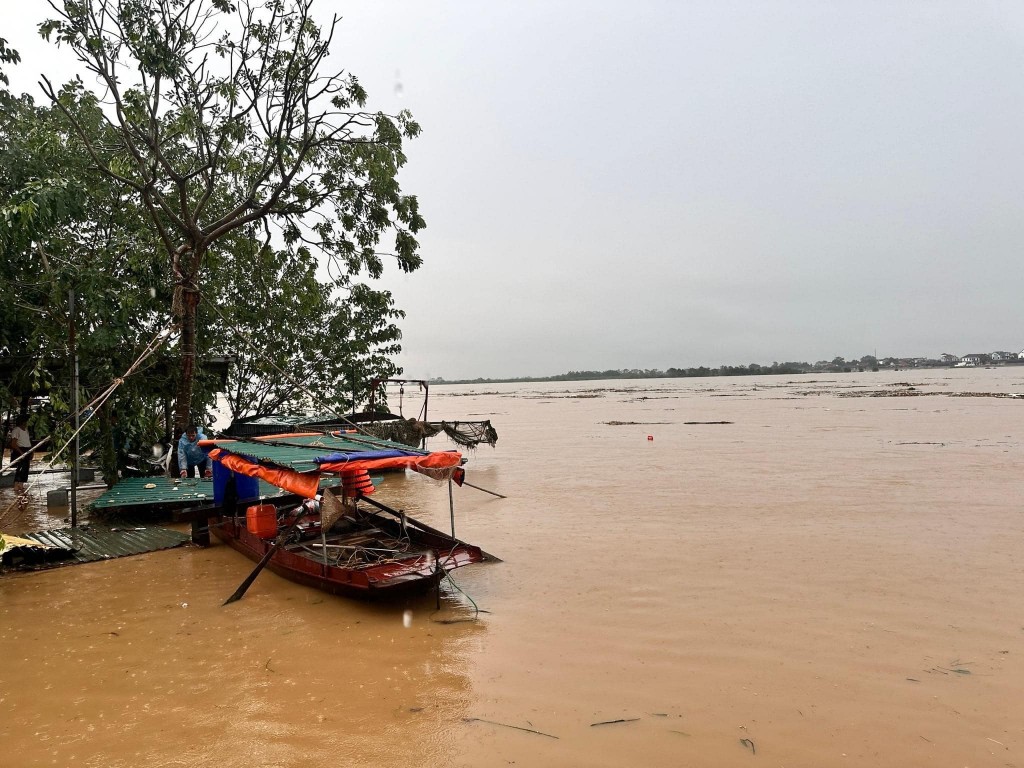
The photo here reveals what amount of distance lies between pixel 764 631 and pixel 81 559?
28.1 ft

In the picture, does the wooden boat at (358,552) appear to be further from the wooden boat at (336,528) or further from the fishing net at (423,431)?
the fishing net at (423,431)

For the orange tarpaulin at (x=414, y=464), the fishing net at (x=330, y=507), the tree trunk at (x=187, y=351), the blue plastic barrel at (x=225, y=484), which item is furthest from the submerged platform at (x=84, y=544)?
the orange tarpaulin at (x=414, y=464)

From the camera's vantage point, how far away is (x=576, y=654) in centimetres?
553

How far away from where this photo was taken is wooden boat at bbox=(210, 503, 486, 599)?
6320 mm

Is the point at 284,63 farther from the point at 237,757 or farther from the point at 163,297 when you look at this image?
the point at 237,757

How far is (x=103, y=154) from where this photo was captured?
11891 mm

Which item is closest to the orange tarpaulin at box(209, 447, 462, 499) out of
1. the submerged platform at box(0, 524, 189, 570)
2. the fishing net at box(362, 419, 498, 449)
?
the submerged platform at box(0, 524, 189, 570)

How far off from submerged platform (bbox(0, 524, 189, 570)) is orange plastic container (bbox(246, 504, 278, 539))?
1.97m

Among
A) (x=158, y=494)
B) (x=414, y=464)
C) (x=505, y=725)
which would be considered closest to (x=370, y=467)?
(x=414, y=464)

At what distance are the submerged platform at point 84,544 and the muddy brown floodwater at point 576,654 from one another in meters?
0.34

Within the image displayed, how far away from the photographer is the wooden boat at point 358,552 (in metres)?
6.32

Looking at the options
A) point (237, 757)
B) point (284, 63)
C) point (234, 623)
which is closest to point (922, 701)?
point (237, 757)

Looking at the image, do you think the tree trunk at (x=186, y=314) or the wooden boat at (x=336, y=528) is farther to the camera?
the tree trunk at (x=186, y=314)

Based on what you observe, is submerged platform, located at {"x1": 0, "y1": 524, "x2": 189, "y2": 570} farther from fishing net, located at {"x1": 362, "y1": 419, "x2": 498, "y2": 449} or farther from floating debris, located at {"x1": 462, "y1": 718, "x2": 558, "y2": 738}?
floating debris, located at {"x1": 462, "y1": 718, "x2": 558, "y2": 738}
